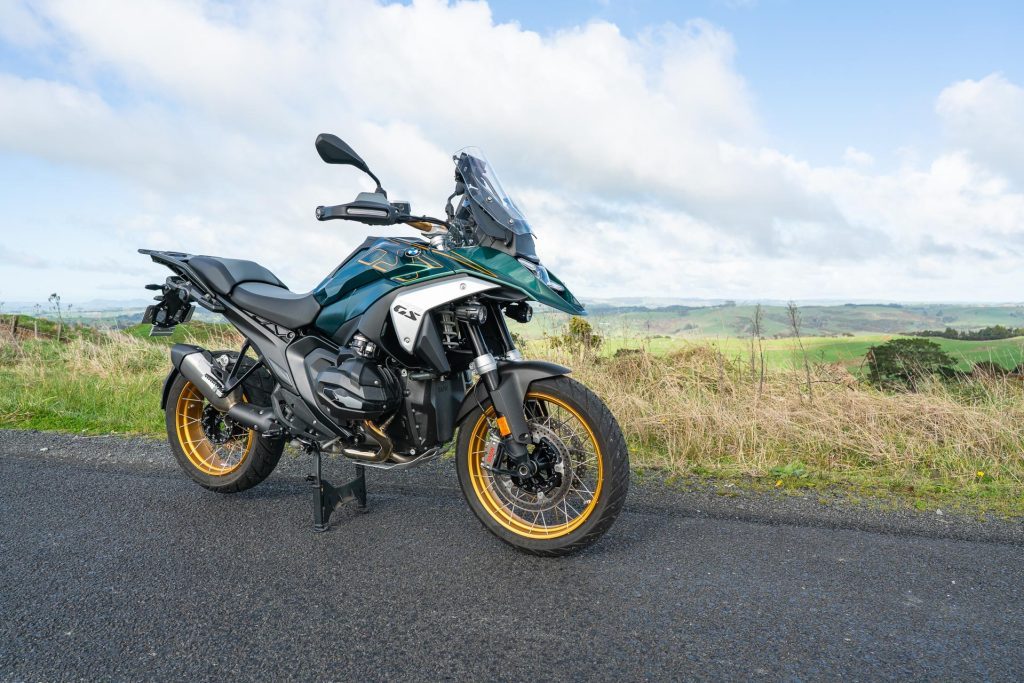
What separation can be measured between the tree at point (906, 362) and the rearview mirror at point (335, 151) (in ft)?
18.4

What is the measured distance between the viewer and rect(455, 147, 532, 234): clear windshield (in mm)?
3383

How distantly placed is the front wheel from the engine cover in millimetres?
400

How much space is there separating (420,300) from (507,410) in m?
0.64

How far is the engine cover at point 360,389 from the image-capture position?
3486 mm

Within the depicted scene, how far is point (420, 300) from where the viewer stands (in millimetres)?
3369

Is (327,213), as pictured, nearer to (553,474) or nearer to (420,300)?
(420,300)

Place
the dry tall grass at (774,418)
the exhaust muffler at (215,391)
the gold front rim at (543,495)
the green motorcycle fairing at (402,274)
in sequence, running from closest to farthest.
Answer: the green motorcycle fairing at (402,274) < the gold front rim at (543,495) < the exhaust muffler at (215,391) < the dry tall grass at (774,418)

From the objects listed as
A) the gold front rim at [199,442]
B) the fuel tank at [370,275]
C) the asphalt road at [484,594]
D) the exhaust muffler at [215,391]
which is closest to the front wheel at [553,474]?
the asphalt road at [484,594]

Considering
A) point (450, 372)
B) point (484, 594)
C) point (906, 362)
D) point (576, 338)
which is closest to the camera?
point (484, 594)

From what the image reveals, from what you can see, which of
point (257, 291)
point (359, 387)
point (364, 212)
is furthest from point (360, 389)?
point (257, 291)

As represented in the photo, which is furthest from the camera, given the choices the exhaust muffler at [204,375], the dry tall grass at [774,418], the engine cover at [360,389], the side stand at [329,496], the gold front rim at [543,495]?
the dry tall grass at [774,418]

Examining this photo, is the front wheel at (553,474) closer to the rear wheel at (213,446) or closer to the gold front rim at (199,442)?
the rear wheel at (213,446)

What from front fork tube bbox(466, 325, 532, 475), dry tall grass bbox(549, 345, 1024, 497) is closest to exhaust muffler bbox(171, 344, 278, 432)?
front fork tube bbox(466, 325, 532, 475)

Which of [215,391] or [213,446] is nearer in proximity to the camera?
[215,391]
